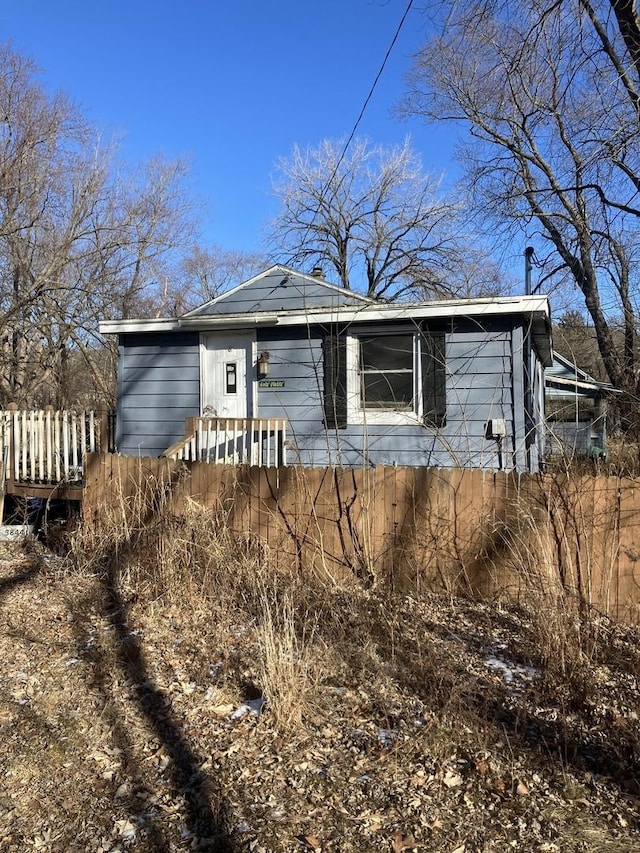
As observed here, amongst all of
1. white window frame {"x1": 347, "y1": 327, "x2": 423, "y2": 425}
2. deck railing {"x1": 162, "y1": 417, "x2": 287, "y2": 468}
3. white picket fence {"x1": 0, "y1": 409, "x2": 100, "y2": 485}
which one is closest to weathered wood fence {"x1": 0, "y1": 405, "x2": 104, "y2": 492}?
white picket fence {"x1": 0, "y1": 409, "x2": 100, "y2": 485}

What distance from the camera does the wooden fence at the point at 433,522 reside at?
16.1 ft

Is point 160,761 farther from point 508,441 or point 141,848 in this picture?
point 508,441

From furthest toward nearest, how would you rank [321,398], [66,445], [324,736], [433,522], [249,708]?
[321,398]
[66,445]
[433,522]
[249,708]
[324,736]

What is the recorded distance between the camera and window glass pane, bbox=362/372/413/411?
891 centimetres

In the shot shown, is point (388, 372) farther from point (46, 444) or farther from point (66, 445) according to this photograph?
point (46, 444)

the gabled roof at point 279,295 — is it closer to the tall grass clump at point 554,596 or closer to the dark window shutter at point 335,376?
the dark window shutter at point 335,376

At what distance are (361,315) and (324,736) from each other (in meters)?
6.30

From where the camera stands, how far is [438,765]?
298 centimetres

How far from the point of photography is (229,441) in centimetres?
925

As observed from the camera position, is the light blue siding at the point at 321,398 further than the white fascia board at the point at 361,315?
Yes

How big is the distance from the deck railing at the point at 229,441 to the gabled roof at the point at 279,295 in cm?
187

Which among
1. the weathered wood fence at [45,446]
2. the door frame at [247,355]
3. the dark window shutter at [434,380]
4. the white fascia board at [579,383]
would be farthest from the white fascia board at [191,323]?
the white fascia board at [579,383]

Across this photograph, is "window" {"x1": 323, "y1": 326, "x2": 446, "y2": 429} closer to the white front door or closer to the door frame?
the door frame

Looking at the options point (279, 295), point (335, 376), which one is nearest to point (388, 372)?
point (335, 376)
